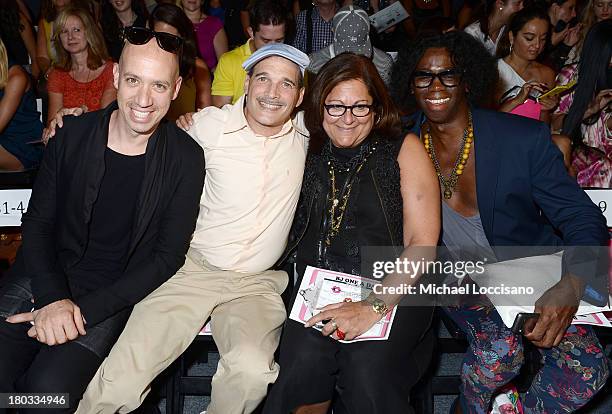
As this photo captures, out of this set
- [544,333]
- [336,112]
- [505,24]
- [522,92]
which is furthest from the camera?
[505,24]

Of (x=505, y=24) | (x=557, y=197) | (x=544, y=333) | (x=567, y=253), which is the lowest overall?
(x=544, y=333)

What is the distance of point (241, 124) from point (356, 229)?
0.62 metres

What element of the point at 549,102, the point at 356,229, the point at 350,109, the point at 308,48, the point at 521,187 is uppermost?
the point at 308,48

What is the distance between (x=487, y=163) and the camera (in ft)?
8.94

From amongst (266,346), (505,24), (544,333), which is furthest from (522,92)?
(266,346)

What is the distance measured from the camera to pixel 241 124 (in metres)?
2.72

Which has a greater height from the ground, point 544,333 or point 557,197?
point 557,197

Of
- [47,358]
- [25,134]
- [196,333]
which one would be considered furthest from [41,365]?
[25,134]

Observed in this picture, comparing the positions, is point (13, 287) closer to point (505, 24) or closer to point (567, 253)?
point (567, 253)

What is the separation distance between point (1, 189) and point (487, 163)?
2.36m

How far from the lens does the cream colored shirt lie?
2680 mm

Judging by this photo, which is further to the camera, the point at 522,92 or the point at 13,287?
the point at 522,92

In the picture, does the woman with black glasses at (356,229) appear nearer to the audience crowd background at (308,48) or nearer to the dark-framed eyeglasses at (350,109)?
the dark-framed eyeglasses at (350,109)

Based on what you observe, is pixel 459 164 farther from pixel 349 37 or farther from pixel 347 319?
pixel 349 37
